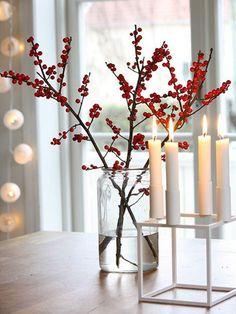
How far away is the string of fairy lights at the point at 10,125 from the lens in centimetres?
399

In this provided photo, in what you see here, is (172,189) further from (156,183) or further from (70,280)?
(70,280)

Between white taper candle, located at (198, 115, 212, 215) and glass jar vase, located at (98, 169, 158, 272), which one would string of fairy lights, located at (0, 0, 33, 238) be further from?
white taper candle, located at (198, 115, 212, 215)

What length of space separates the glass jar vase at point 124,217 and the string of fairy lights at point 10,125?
2.06m

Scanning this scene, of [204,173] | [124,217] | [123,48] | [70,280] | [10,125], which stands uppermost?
[123,48]

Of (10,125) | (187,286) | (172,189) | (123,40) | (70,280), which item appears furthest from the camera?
(123,40)

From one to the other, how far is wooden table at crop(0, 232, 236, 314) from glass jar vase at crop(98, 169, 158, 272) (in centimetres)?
5

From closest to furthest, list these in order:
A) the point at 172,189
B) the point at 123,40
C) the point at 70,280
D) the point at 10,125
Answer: the point at 172,189 → the point at 70,280 → the point at 10,125 → the point at 123,40

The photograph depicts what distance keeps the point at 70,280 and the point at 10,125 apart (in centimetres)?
211

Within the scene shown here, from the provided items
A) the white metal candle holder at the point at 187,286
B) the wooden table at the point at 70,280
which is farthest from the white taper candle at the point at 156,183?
the wooden table at the point at 70,280

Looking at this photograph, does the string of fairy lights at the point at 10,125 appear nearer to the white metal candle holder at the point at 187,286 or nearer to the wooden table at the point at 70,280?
the wooden table at the point at 70,280

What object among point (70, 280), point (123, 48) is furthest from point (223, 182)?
point (123, 48)

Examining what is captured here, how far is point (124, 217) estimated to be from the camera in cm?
198

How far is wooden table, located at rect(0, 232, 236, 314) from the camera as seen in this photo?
1.68 metres

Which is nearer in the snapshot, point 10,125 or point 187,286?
point 187,286
